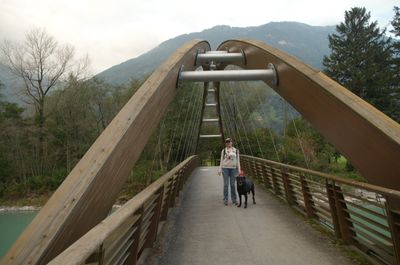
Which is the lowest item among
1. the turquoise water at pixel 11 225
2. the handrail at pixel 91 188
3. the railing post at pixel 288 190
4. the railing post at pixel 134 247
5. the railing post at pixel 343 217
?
the turquoise water at pixel 11 225

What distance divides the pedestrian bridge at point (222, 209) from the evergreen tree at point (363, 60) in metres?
27.4

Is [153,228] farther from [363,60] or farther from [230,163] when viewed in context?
[363,60]

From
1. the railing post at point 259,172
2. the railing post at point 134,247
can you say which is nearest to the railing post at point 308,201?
the railing post at point 134,247

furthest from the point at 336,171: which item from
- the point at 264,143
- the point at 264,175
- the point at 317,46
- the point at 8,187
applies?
the point at 317,46

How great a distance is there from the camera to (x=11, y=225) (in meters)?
24.6

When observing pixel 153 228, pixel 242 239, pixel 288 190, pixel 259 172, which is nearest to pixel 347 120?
pixel 242 239

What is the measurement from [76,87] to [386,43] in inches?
1179

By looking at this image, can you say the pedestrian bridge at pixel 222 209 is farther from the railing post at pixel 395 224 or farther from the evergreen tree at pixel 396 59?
the evergreen tree at pixel 396 59

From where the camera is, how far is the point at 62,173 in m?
34.5

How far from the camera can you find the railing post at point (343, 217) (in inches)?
159

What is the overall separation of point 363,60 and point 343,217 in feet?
Answer: 110

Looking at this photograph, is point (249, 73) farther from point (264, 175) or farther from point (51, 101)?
point (51, 101)

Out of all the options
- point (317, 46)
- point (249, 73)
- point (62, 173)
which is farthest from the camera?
point (317, 46)

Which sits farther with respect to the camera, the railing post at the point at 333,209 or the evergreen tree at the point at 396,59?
the evergreen tree at the point at 396,59
